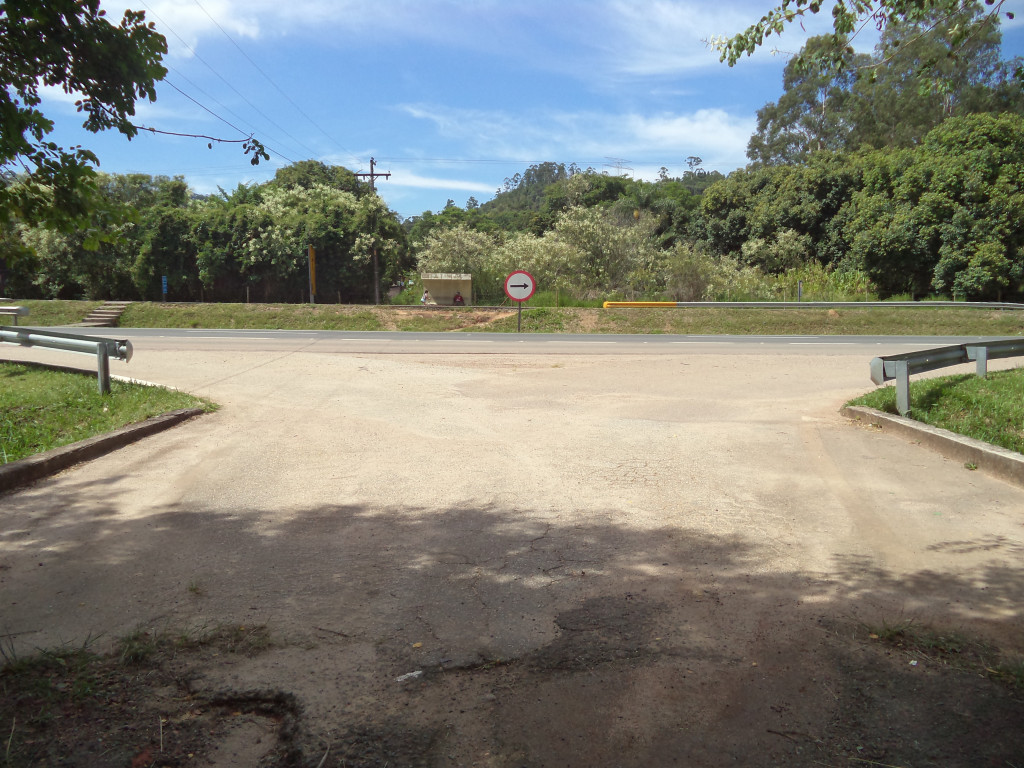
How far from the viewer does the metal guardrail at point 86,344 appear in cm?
1000

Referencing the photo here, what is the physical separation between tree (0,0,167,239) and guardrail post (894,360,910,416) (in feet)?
26.4

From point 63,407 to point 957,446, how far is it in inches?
377

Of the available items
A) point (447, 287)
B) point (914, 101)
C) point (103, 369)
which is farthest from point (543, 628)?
point (914, 101)

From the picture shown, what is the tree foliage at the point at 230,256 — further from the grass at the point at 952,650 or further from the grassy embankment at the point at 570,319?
the grass at the point at 952,650

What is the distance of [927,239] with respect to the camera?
35469 millimetres

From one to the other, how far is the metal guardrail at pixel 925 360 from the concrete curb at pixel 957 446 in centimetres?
38

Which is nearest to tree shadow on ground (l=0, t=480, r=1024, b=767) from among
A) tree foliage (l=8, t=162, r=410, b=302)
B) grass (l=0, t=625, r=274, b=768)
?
grass (l=0, t=625, r=274, b=768)

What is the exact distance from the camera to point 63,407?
30.0ft

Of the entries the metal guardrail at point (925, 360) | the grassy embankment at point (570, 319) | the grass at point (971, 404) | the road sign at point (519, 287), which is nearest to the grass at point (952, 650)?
the grass at point (971, 404)

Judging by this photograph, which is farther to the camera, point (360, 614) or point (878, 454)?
point (878, 454)

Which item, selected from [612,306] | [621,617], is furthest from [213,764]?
[612,306]

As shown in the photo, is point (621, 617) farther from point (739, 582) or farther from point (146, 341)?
point (146, 341)

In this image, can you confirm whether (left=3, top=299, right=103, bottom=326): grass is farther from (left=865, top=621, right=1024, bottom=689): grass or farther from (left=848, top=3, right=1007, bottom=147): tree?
(left=848, top=3, right=1007, bottom=147): tree

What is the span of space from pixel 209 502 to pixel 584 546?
2.93 m
